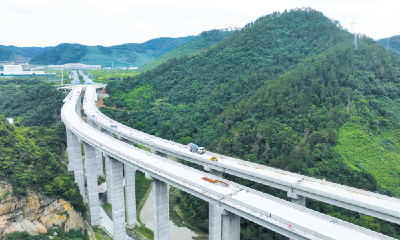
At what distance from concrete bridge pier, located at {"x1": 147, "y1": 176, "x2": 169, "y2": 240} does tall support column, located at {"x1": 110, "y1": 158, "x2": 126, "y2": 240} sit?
758 centimetres

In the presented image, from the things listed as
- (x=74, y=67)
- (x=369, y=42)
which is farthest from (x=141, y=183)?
(x=74, y=67)

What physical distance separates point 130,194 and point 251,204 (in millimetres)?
23920

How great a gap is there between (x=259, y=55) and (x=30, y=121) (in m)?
66.6

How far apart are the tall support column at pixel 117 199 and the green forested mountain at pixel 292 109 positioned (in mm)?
12039

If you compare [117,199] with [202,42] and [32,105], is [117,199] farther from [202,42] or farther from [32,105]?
[202,42]

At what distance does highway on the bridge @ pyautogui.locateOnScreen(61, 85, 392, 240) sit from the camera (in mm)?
20500

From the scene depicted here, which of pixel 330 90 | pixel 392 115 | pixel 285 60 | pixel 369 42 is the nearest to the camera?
pixel 392 115

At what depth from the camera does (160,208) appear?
107 feet

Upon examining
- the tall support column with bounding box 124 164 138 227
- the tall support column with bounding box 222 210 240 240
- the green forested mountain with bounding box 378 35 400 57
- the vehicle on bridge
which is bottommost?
the tall support column with bounding box 124 164 138 227

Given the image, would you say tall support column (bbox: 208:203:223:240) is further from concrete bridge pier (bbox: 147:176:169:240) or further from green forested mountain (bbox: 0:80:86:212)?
green forested mountain (bbox: 0:80:86:212)

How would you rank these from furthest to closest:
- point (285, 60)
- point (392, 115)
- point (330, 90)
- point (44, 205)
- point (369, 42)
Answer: point (285, 60)
point (369, 42)
point (330, 90)
point (392, 115)
point (44, 205)

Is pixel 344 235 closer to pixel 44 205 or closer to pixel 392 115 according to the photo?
pixel 44 205

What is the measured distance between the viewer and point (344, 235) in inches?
796

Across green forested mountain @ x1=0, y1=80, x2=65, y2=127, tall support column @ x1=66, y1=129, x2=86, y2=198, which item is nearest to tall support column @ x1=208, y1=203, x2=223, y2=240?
tall support column @ x1=66, y1=129, x2=86, y2=198
